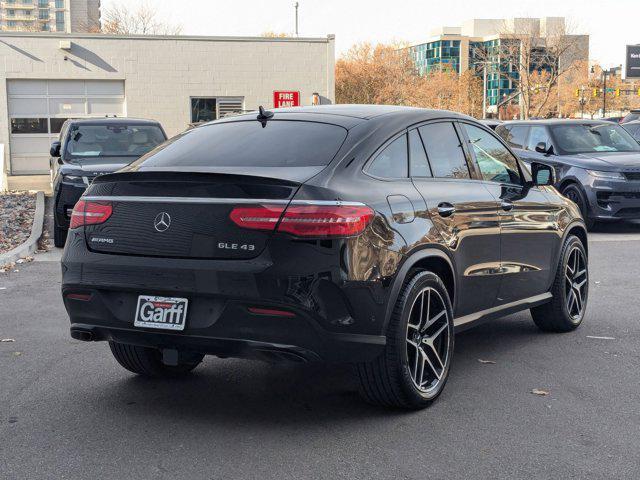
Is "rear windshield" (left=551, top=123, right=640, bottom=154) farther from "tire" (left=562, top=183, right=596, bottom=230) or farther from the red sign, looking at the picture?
the red sign

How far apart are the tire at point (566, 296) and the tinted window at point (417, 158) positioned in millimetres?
1978

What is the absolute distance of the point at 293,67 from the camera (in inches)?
1379

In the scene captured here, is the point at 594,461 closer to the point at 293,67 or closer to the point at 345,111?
the point at 345,111

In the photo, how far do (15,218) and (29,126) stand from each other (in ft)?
58.7

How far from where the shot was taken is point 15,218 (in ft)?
52.7

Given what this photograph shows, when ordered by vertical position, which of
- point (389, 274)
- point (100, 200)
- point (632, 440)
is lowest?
point (632, 440)

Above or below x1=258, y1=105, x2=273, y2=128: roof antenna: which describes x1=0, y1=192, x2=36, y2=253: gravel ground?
below

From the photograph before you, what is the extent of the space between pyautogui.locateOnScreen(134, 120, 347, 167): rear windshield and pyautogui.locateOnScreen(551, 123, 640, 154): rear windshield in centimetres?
1068

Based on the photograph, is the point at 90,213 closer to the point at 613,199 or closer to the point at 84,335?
the point at 84,335

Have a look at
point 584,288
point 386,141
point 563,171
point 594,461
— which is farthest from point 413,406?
point 563,171

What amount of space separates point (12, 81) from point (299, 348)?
31126 mm

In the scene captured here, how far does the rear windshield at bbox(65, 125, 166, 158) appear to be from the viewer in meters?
14.1

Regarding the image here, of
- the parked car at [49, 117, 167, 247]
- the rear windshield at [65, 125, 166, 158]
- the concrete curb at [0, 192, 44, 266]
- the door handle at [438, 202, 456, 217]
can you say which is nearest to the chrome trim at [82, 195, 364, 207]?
the door handle at [438, 202, 456, 217]

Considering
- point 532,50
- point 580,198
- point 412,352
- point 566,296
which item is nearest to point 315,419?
point 412,352
